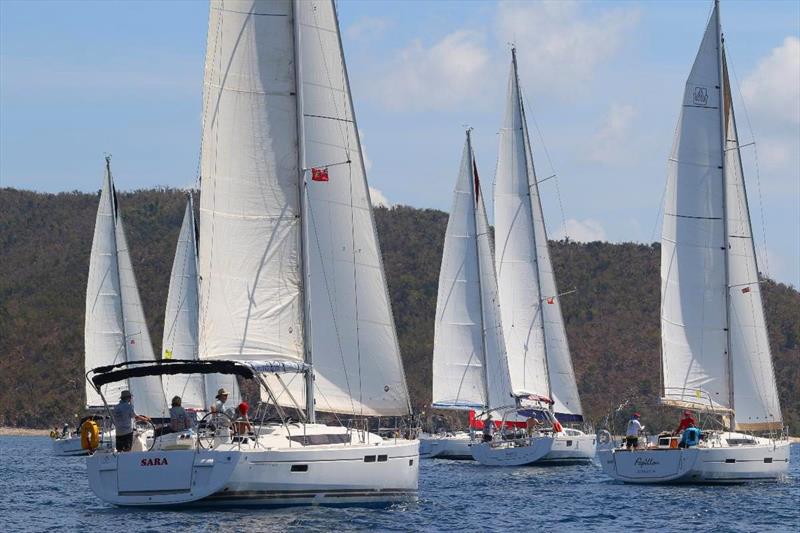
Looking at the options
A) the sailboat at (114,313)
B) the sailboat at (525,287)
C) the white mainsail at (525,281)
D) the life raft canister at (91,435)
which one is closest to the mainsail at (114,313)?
the sailboat at (114,313)

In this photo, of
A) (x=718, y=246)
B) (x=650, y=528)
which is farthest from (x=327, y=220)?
(x=718, y=246)

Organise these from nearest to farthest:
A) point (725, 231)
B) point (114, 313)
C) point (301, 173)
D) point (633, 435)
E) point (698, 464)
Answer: point (301, 173) → point (698, 464) → point (633, 435) → point (725, 231) → point (114, 313)

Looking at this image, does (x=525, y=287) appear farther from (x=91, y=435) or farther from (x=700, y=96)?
(x=91, y=435)

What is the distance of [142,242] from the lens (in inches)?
5404

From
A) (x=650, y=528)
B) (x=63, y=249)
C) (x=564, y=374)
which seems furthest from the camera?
(x=63, y=249)

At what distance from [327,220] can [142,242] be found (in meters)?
108

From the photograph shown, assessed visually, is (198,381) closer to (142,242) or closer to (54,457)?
(54,457)

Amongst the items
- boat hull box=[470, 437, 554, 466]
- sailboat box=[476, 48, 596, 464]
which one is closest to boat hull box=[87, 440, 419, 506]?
boat hull box=[470, 437, 554, 466]

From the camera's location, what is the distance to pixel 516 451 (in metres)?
51.3

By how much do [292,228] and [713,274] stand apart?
15.5m

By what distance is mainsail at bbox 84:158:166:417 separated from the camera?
60.8 metres

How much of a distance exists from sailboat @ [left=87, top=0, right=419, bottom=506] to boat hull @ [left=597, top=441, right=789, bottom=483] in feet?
32.0

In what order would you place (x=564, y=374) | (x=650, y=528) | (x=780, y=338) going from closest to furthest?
(x=650, y=528)
(x=564, y=374)
(x=780, y=338)

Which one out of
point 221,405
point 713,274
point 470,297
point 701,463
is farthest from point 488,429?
point 221,405
